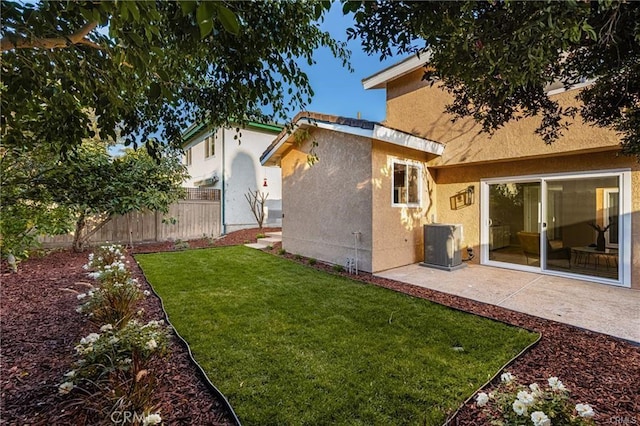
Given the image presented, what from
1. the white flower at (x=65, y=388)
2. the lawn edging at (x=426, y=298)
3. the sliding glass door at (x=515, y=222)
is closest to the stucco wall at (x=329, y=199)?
the lawn edging at (x=426, y=298)

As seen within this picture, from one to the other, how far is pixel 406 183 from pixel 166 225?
10890 millimetres

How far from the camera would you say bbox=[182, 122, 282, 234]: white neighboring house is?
16062mm

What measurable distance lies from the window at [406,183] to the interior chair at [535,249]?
10.3ft

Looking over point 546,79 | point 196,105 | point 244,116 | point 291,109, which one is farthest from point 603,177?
point 196,105

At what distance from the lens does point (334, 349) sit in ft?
13.2

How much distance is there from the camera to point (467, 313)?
17.3 ft

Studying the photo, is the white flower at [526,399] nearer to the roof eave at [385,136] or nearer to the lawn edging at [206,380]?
the lawn edging at [206,380]

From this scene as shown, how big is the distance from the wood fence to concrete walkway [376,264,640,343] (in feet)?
31.0

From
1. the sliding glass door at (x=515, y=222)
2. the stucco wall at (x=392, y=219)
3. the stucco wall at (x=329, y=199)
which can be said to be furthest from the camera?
the sliding glass door at (x=515, y=222)

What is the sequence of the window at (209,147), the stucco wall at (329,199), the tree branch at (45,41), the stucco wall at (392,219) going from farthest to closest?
1. the window at (209,147)
2. the stucco wall at (329,199)
3. the stucco wall at (392,219)
4. the tree branch at (45,41)

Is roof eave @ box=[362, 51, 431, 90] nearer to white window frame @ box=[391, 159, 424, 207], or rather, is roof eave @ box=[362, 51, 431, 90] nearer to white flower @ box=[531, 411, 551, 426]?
white window frame @ box=[391, 159, 424, 207]

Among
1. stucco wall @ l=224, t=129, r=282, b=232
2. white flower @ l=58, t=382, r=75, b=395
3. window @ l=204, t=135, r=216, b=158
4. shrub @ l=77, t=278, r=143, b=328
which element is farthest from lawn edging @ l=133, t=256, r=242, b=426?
window @ l=204, t=135, r=216, b=158

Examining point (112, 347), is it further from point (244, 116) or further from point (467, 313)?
point (467, 313)

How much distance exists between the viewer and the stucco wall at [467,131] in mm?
6805
